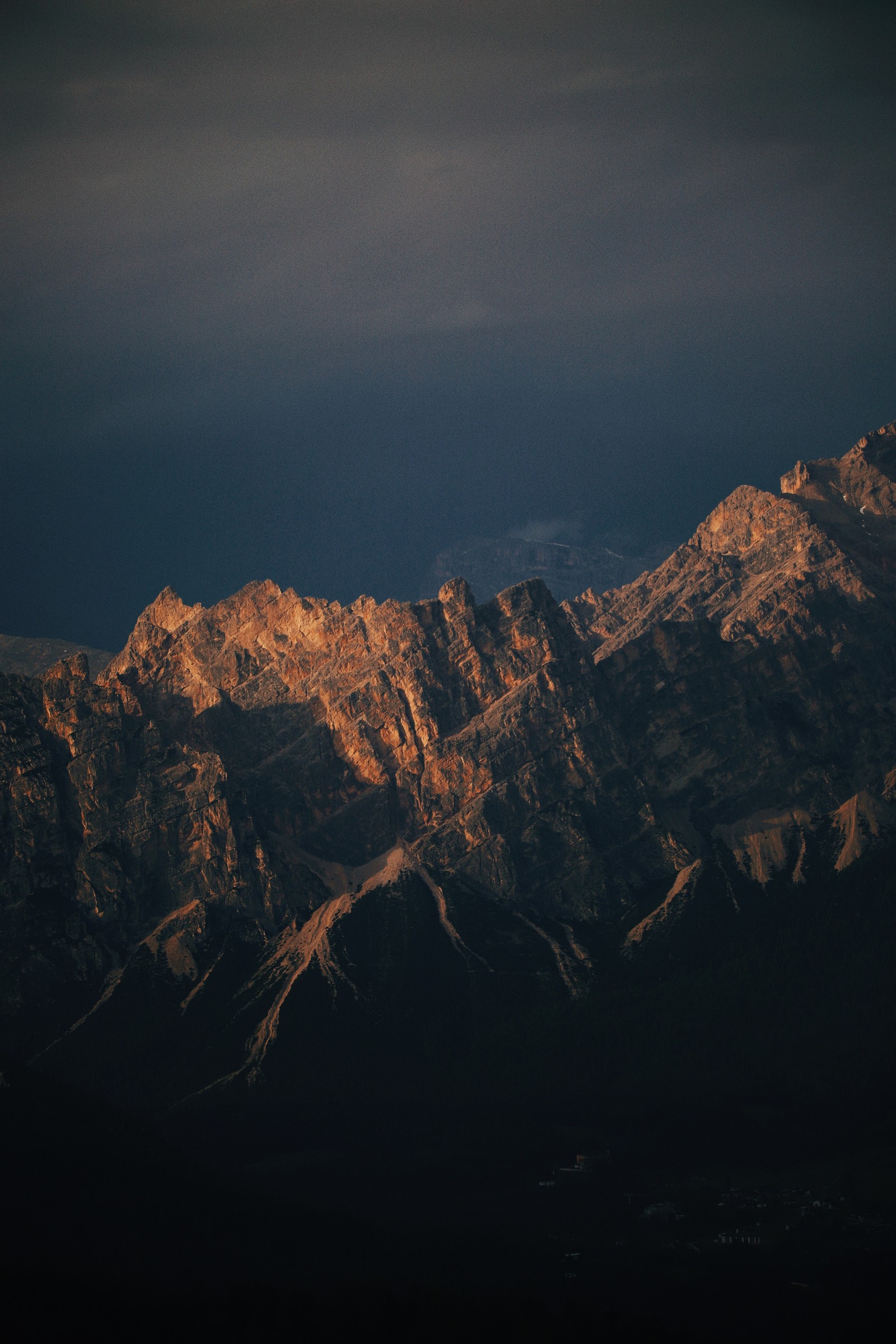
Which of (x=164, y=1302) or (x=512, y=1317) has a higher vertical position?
(x=164, y=1302)

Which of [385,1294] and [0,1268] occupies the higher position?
[0,1268]

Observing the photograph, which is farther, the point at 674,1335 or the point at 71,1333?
the point at 674,1335

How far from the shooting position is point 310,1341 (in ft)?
608

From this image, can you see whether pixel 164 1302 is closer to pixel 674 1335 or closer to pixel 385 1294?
pixel 385 1294

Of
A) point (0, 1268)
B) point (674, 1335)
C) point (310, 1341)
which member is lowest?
point (674, 1335)

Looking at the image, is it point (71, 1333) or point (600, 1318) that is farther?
point (600, 1318)

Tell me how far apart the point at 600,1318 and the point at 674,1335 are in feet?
34.5

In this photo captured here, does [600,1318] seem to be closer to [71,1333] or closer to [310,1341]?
[310,1341]

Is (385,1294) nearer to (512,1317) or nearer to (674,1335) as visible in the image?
(512,1317)

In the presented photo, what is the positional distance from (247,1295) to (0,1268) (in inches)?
1293

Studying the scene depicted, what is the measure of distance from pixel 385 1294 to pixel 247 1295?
18.5 metres

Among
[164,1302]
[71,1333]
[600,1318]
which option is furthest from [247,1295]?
[600,1318]

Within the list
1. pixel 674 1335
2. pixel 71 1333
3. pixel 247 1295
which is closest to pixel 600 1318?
pixel 674 1335

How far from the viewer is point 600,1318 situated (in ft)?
655
